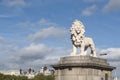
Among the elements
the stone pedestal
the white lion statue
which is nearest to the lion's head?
the white lion statue

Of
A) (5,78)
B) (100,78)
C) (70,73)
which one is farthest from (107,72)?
(5,78)

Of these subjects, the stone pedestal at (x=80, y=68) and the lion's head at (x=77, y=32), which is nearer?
the stone pedestal at (x=80, y=68)

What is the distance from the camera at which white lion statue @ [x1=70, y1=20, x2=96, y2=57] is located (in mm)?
34312

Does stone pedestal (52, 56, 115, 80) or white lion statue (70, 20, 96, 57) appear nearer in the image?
stone pedestal (52, 56, 115, 80)

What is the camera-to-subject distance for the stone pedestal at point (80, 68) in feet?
108

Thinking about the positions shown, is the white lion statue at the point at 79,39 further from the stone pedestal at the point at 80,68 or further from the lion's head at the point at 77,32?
the stone pedestal at the point at 80,68

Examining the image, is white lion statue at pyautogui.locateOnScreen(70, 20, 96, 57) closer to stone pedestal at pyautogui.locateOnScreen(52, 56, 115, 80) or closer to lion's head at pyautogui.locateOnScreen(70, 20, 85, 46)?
lion's head at pyautogui.locateOnScreen(70, 20, 85, 46)

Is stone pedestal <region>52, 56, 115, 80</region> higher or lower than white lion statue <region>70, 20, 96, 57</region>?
lower

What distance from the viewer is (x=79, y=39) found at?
34375mm

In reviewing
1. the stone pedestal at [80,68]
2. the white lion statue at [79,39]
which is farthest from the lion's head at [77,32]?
the stone pedestal at [80,68]

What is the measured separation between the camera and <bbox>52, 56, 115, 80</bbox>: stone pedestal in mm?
32781

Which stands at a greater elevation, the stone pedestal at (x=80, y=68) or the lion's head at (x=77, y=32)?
the lion's head at (x=77, y=32)

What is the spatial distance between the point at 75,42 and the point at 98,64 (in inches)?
109

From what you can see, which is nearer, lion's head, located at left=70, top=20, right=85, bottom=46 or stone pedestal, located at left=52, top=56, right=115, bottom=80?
stone pedestal, located at left=52, top=56, right=115, bottom=80
